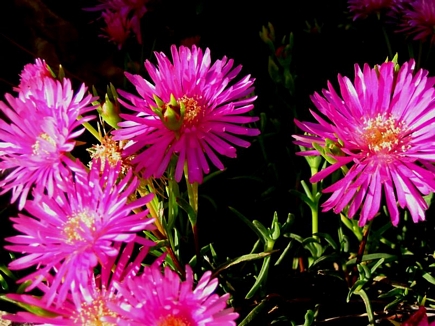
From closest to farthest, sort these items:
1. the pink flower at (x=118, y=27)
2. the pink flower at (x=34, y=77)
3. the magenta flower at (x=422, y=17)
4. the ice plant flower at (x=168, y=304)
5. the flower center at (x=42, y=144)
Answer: the ice plant flower at (x=168, y=304)
the flower center at (x=42, y=144)
the pink flower at (x=34, y=77)
the magenta flower at (x=422, y=17)
the pink flower at (x=118, y=27)

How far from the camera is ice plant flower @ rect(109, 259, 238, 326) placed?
63 cm

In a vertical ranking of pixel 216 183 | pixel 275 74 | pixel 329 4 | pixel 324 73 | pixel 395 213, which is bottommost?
pixel 395 213

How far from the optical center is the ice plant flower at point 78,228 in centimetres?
67

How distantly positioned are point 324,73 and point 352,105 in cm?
85

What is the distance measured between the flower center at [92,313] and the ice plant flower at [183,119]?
18cm

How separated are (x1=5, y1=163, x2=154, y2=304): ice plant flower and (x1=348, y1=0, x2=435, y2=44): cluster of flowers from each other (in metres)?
0.93

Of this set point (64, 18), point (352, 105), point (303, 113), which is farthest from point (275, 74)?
point (64, 18)

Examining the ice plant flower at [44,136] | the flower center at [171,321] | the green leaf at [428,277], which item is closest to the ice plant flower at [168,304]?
the flower center at [171,321]

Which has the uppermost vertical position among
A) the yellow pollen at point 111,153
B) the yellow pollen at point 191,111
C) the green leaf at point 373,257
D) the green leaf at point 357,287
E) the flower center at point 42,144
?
the yellow pollen at point 191,111

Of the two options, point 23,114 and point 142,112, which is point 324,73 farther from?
point 23,114

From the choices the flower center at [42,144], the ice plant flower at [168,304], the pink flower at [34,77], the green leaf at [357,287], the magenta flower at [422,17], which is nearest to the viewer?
the ice plant flower at [168,304]

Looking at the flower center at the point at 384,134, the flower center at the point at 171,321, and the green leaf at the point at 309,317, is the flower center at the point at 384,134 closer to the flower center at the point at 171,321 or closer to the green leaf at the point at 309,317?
the green leaf at the point at 309,317

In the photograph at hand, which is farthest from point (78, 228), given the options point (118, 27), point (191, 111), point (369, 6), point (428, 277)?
point (369, 6)

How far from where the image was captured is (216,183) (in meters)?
1.35
